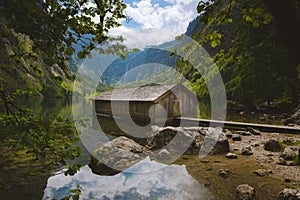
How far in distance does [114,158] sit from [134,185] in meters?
2.29

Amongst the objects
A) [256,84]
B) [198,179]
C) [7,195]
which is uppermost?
[256,84]

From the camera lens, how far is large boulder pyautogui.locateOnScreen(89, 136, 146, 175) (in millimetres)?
8297

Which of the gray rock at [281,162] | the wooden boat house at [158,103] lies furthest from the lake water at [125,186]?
the wooden boat house at [158,103]

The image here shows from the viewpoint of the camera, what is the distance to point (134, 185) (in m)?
6.92

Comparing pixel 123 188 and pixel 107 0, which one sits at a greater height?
pixel 107 0

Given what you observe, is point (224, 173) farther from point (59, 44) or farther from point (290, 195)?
point (59, 44)

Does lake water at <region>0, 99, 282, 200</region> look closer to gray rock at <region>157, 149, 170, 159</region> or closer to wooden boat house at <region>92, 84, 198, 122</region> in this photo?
gray rock at <region>157, 149, 170, 159</region>

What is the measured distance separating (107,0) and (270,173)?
8.12 m

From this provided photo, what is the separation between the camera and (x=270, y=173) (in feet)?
23.8

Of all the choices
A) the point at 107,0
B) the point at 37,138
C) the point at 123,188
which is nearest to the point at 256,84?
the point at 123,188

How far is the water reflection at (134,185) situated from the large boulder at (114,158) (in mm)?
410

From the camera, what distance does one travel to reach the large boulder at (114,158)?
8.30 m

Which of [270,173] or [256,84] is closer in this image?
[270,173]

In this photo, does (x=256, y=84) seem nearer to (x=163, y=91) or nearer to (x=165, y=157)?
(x=163, y=91)
